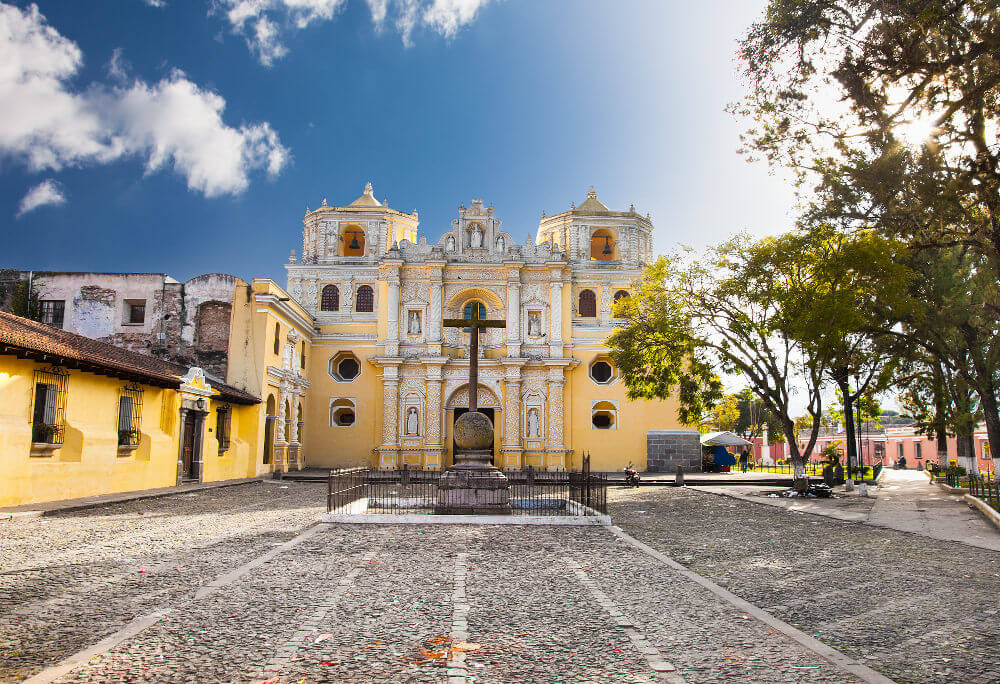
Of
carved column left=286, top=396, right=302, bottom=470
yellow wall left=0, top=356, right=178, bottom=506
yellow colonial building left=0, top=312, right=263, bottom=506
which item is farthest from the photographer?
carved column left=286, top=396, right=302, bottom=470

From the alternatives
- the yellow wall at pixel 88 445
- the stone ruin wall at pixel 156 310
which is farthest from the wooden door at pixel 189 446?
the stone ruin wall at pixel 156 310

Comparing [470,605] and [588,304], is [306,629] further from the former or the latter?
[588,304]

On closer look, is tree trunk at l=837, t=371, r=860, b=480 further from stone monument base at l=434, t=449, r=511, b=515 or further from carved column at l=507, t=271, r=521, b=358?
stone monument base at l=434, t=449, r=511, b=515

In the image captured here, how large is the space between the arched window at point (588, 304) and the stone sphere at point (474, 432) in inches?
823

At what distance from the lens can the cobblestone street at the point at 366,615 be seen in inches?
176

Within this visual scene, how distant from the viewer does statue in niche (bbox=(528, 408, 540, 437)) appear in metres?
32.4

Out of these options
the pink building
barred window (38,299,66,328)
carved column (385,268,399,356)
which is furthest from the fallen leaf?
the pink building

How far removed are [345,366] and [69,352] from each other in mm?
19504

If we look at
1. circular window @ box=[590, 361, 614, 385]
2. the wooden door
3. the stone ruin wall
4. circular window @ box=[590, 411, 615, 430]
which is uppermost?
the stone ruin wall

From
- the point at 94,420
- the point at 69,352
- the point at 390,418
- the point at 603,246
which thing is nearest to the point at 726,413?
the point at 603,246

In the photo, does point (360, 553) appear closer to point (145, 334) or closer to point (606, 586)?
point (606, 586)

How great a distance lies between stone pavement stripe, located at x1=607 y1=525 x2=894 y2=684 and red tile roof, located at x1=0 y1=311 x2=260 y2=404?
497 inches

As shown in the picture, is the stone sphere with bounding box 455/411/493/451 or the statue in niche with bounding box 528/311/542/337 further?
the statue in niche with bounding box 528/311/542/337

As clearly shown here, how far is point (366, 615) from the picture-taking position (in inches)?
229
